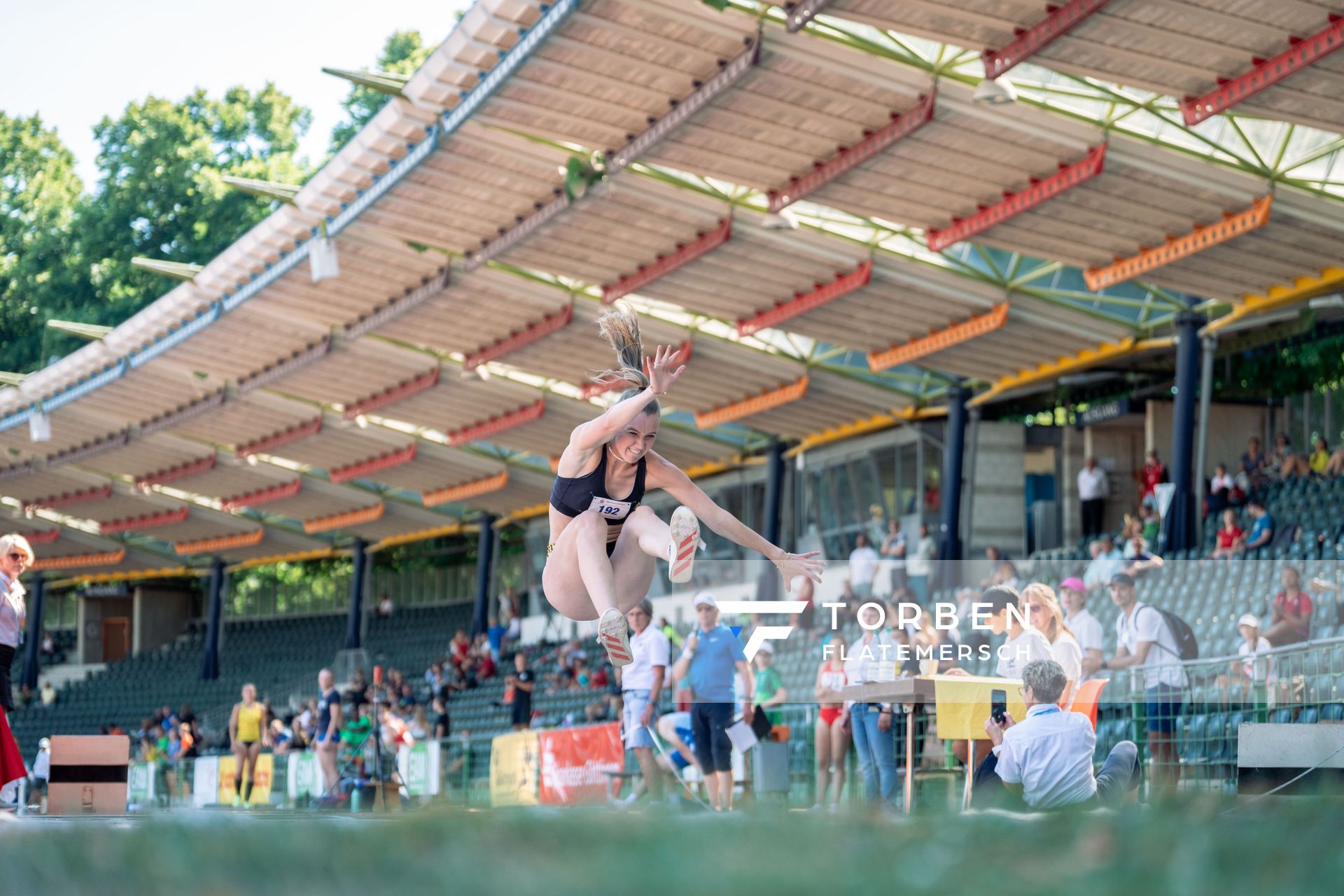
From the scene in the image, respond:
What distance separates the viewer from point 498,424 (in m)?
29.8

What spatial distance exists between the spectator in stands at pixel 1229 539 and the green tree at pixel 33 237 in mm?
46998

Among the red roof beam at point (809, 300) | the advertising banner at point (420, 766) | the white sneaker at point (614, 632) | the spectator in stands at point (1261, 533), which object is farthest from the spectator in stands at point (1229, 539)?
the white sneaker at point (614, 632)

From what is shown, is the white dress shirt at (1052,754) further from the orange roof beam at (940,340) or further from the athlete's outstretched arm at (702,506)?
→ the orange roof beam at (940,340)

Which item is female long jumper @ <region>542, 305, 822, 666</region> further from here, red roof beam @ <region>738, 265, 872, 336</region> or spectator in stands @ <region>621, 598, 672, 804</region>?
red roof beam @ <region>738, 265, 872, 336</region>

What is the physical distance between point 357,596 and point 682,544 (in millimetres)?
37001

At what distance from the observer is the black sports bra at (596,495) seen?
6.34m

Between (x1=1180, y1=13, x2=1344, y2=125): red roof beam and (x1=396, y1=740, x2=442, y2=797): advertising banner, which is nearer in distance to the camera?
(x1=1180, y1=13, x2=1344, y2=125): red roof beam

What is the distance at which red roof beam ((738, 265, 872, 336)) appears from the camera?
20.4 metres

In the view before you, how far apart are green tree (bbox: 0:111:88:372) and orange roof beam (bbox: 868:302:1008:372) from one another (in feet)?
132

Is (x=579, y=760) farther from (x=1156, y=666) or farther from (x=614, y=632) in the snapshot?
(x=614, y=632)

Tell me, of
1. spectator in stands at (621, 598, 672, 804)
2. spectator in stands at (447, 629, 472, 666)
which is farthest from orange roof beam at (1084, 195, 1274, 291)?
spectator in stands at (447, 629, 472, 666)

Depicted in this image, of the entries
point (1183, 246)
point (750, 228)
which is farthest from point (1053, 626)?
point (750, 228)

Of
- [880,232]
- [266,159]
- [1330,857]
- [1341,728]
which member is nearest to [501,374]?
[880,232]

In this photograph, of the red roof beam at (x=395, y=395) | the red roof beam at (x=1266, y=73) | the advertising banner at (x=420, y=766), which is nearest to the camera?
the red roof beam at (x=1266, y=73)
